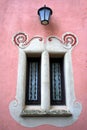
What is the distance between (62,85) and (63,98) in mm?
203

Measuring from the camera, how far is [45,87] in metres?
3.73

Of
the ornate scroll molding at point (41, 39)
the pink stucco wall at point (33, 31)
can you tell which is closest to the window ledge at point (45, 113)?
the pink stucco wall at point (33, 31)

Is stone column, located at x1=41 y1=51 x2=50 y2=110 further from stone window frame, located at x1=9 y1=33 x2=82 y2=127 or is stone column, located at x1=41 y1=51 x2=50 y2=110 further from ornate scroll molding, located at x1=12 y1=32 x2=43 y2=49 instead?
ornate scroll molding, located at x1=12 y1=32 x2=43 y2=49

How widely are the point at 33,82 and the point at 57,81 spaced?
0.37m

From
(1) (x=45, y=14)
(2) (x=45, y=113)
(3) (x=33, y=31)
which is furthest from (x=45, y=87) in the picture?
(1) (x=45, y=14)

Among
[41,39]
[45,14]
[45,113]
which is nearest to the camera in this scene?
[45,113]

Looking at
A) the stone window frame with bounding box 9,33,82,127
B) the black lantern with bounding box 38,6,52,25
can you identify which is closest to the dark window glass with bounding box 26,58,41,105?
the stone window frame with bounding box 9,33,82,127

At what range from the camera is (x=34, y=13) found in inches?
164

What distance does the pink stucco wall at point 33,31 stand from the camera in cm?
365

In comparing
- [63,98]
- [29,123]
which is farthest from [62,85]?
[29,123]

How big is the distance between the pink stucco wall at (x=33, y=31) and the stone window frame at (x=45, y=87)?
0.23 feet

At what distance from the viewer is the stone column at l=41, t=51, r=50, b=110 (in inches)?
145

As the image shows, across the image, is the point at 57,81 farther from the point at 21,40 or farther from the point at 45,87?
the point at 21,40

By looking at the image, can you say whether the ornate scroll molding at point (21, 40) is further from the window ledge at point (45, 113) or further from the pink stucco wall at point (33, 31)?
the window ledge at point (45, 113)
